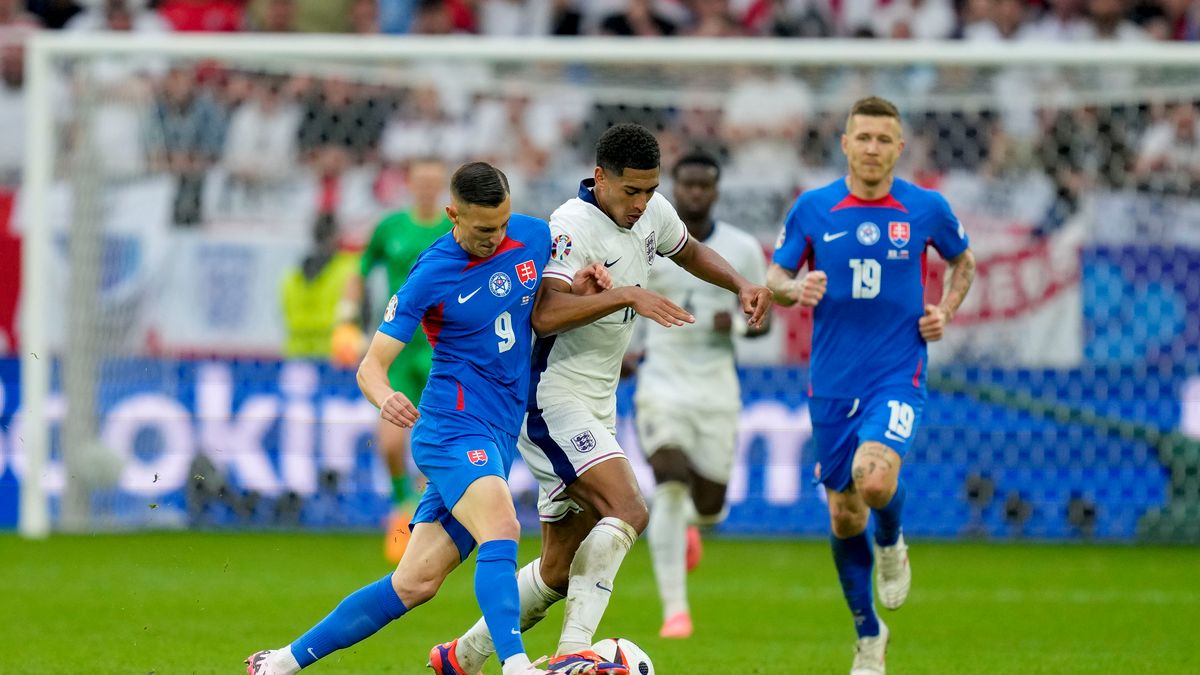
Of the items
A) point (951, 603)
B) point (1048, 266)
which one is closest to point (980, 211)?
point (1048, 266)

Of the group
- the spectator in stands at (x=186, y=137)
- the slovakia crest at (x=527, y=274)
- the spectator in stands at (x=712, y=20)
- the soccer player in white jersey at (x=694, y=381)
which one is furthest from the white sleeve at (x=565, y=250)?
the spectator in stands at (x=712, y=20)

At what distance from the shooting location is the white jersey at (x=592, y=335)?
6.80m

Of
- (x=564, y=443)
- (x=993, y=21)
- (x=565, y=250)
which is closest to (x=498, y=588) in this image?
(x=564, y=443)

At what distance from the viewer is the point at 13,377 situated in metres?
14.5

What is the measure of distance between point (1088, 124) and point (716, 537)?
15.0ft

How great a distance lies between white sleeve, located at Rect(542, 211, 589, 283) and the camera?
6.59 meters

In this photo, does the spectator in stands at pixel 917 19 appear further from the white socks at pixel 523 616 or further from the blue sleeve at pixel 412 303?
the blue sleeve at pixel 412 303

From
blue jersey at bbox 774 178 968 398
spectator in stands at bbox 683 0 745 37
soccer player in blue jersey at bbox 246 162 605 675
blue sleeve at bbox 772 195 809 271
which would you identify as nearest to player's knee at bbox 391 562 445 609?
soccer player in blue jersey at bbox 246 162 605 675

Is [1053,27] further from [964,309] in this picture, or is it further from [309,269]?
[309,269]

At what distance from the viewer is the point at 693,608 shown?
10516 millimetres

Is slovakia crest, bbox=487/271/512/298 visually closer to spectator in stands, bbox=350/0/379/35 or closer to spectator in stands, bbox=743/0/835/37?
spectator in stands, bbox=743/0/835/37

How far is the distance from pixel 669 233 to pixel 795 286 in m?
0.72

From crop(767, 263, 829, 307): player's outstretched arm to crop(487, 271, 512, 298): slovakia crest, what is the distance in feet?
4.91

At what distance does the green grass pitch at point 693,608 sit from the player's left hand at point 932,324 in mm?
1473
